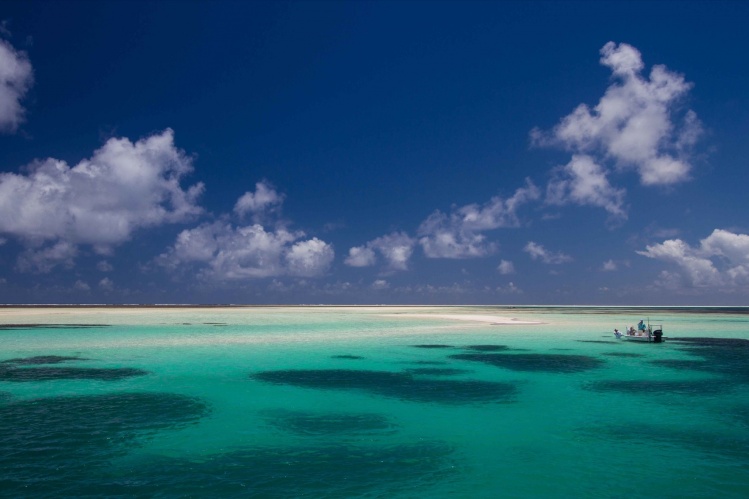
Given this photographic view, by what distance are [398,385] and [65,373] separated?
47.1 ft

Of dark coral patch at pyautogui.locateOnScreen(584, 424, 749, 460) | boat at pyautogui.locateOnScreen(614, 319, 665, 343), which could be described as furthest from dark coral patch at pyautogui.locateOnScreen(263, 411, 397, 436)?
boat at pyautogui.locateOnScreen(614, 319, 665, 343)

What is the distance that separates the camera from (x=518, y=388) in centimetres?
1928

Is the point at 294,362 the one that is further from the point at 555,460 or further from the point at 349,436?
the point at 555,460

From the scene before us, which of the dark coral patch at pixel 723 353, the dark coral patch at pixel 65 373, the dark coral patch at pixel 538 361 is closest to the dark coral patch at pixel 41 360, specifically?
the dark coral patch at pixel 65 373

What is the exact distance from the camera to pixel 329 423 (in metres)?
14.2

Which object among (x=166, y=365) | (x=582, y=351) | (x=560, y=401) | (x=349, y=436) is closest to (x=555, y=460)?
(x=349, y=436)

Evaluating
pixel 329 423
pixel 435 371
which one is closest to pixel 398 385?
pixel 435 371

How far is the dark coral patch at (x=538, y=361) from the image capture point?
24078 millimetres

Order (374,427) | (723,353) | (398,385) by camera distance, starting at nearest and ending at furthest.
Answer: (374,427) < (398,385) < (723,353)

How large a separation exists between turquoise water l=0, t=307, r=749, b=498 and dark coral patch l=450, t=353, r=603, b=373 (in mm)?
263

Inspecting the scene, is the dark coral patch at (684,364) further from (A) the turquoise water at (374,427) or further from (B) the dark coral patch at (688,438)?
(B) the dark coral patch at (688,438)

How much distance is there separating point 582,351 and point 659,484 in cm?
2215

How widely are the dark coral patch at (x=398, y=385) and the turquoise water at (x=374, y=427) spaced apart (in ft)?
0.35

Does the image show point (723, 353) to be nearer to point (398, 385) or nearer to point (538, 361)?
point (538, 361)
